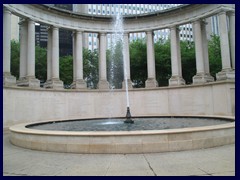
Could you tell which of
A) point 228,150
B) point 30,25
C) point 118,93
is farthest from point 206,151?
point 30,25

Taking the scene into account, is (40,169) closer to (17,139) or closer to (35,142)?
(35,142)

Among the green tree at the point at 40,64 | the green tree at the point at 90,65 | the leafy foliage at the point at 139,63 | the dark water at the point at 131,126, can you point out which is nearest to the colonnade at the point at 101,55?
the dark water at the point at 131,126

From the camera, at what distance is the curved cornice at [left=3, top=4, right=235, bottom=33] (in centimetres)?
3553

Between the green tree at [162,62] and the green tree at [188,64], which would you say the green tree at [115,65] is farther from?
the green tree at [188,64]

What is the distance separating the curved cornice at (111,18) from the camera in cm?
3553

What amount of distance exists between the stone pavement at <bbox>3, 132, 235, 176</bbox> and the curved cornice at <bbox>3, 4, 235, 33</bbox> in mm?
27928

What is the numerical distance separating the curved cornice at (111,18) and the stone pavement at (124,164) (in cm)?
2793

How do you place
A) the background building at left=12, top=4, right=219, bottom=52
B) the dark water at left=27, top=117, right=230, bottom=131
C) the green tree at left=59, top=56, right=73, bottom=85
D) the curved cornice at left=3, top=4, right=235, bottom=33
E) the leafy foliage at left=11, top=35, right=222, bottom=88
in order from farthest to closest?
the background building at left=12, top=4, right=219, bottom=52 < the green tree at left=59, top=56, right=73, bottom=85 < the leafy foliage at left=11, top=35, right=222, bottom=88 < the curved cornice at left=3, top=4, right=235, bottom=33 < the dark water at left=27, top=117, right=230, bottom=131

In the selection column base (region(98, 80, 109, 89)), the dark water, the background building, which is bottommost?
the dark water

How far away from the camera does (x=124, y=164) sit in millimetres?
10492

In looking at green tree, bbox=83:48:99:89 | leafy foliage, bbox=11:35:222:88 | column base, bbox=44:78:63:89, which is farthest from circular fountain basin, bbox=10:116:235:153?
green tree, bbox=83:48:99:89

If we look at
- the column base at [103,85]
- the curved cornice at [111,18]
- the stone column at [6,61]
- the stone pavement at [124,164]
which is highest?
the curved cornice at [111,18]

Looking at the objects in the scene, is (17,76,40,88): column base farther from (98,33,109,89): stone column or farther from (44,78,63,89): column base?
(98,33,109,89): stone column

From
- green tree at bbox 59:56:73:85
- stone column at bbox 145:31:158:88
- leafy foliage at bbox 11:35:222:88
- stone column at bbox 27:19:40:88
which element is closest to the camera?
stone column at bbox 27:19:40:88
